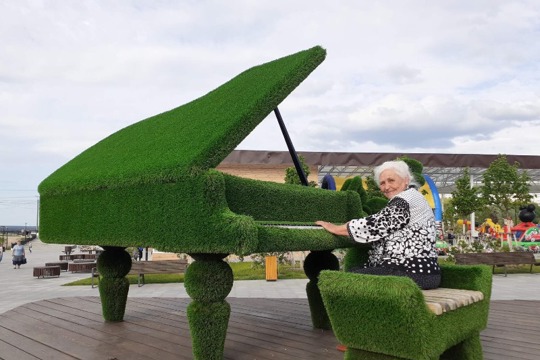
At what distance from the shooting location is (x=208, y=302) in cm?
360

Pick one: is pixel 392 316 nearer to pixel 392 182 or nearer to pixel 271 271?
pixel 392 182

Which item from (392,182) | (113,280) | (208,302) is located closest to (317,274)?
(392,182)

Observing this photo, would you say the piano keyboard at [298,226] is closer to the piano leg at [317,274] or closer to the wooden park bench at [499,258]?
the piano leg at [317,274]

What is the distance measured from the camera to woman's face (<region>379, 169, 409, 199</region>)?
3.91 metres

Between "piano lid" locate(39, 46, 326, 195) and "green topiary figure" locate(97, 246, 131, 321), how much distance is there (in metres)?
1.12

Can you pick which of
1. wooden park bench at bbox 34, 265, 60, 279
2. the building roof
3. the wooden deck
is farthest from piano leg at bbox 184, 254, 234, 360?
the building roof

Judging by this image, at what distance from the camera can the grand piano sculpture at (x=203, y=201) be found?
316 cm

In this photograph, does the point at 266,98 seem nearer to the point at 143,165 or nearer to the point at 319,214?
the point at 143,165

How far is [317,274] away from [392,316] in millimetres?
2239

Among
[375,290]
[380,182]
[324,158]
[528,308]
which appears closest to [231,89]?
[380,182]

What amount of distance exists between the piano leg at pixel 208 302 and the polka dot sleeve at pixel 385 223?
104cm

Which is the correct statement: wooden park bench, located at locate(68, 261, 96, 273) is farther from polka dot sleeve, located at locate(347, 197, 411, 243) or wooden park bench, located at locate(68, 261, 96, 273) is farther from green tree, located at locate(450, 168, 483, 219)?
green tree, located at locate(450, 168, 483, 219)

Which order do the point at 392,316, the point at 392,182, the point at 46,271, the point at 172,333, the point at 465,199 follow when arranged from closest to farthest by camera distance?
the point at 392,316 → the point at 392,182 → the point at 172,333 → the point at 46,271 → the point at 465,199

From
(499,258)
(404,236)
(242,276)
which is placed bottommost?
(242,276)
